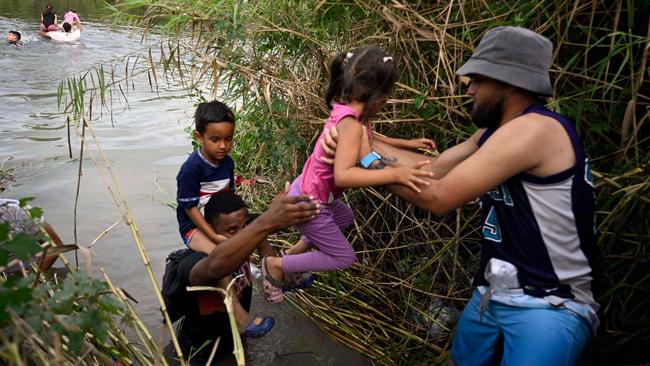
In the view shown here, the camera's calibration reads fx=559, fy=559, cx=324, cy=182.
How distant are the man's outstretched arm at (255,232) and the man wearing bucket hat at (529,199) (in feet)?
2.36

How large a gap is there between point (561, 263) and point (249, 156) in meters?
4.01

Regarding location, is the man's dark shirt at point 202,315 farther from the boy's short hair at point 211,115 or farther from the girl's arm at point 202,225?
the boy's short hair at point 211,115

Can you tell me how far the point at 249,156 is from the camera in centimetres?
564

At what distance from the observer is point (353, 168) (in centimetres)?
251

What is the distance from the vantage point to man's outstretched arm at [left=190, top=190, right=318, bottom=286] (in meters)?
2.61

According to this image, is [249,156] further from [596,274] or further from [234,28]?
[596,274]

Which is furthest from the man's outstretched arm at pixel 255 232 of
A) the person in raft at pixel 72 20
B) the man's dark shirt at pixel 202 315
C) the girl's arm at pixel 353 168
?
the person in raft at pixel 72 20

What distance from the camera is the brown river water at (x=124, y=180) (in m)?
3.56

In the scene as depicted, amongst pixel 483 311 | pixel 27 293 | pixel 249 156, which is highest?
pixel 27 293

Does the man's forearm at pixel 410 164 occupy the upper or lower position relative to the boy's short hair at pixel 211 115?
upper

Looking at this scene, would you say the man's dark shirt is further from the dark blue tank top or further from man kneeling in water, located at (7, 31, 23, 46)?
man kneeling in water, located at (7, 31, 23, 46)

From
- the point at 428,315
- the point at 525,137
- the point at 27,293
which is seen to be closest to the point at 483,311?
the point at 525,137

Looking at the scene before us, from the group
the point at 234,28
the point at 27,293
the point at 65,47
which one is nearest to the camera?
the point at 27,293

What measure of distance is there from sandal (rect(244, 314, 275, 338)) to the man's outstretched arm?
2.91 feet
